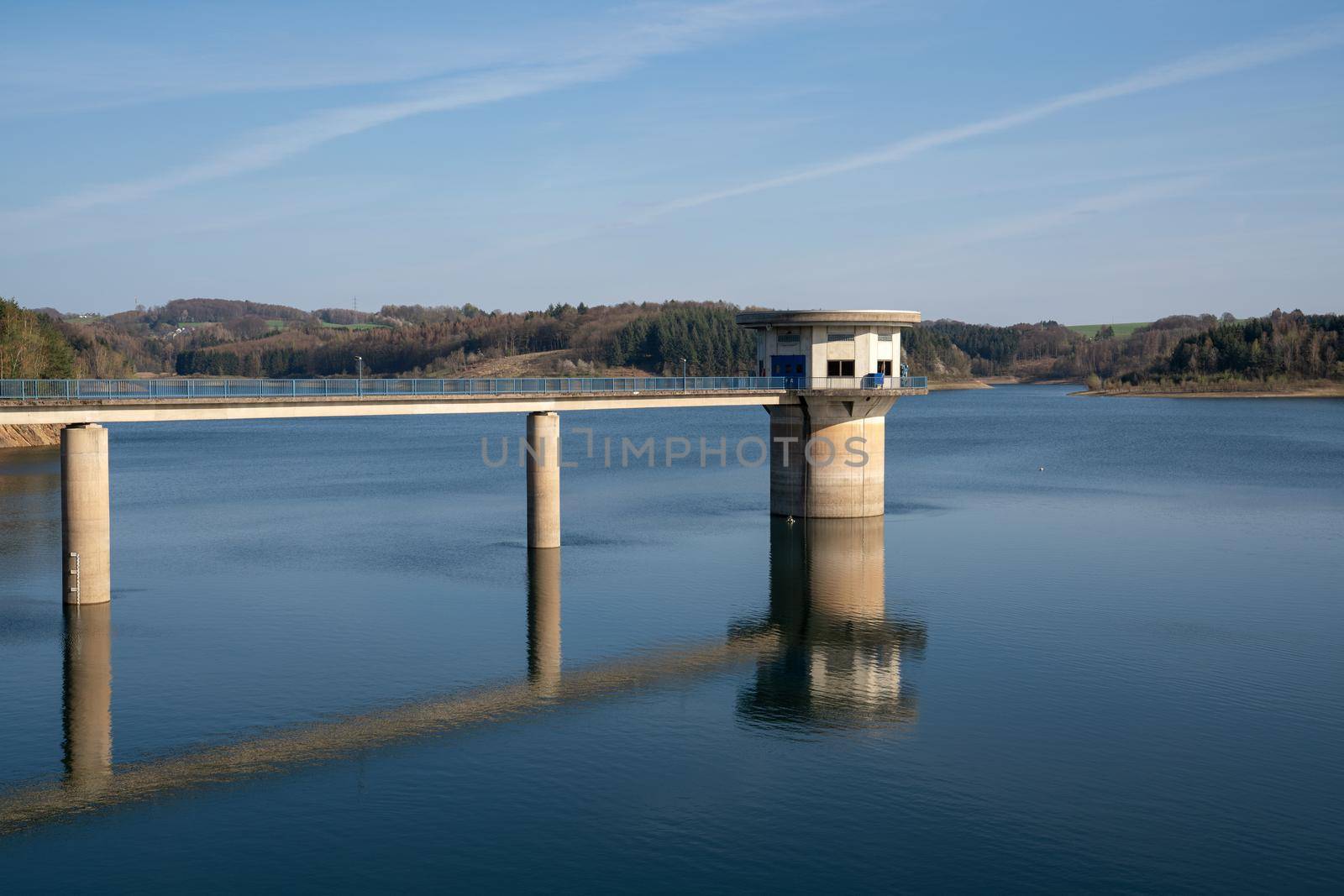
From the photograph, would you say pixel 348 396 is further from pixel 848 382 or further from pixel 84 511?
pixel 848 382

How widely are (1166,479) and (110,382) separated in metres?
76.8

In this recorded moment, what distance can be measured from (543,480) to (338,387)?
10.5 metres

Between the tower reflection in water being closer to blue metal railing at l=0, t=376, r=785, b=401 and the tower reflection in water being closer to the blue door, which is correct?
the blue door

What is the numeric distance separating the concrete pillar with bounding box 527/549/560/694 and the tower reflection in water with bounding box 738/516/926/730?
6513 mm

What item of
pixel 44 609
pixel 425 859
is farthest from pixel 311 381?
pixel 425 859

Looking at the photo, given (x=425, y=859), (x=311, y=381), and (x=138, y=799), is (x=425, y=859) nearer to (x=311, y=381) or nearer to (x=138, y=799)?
(x=138, y=799)

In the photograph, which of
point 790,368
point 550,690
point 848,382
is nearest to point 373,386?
point 550,690

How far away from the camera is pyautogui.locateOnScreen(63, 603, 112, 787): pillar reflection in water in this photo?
30.8m

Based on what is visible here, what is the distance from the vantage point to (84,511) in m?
45.1

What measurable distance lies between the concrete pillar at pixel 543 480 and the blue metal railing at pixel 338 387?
8.32 ft

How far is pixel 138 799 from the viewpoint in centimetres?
2866

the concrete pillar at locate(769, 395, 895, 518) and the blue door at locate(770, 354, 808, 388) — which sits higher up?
the blue door at locate(770, 354, 808, 388)

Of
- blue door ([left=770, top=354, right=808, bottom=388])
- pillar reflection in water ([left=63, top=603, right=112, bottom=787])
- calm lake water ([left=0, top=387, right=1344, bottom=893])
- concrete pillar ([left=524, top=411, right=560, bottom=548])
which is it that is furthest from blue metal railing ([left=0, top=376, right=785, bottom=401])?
pillar reflection in water ([left=63, top=603, right=112, bottom=787])

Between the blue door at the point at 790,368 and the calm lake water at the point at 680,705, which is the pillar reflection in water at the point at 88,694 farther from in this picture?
the blue door at the point at 790,368
